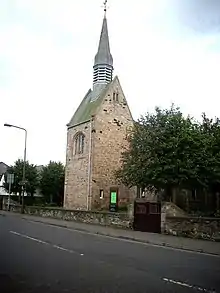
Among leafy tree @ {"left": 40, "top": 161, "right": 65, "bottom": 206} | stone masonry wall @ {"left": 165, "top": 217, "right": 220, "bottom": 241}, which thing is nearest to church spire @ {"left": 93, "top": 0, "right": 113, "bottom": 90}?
leafy tree @ {"left": 40, "top": 161, "right": 65, "bottom": 206}

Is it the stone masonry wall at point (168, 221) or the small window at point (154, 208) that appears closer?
the stone masonry wall at point (168, 221)

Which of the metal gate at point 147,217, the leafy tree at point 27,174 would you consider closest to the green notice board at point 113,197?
the metal gate at point 147,217

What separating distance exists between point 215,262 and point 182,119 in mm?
18312

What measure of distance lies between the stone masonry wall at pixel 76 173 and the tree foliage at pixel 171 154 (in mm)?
15683

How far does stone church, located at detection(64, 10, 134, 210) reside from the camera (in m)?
45.9

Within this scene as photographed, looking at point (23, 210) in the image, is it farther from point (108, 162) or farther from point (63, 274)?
point (63, 274)

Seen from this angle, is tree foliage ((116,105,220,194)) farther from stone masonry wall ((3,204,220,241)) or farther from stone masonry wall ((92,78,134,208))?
stone masonry wall ((92,78,134,208))

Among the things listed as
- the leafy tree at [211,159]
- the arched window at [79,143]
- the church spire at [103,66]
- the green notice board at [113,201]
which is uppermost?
the church spire at [103,66]

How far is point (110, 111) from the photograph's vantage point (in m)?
48.1

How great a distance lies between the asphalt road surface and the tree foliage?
13.9 meters

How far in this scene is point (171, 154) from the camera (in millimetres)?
28281

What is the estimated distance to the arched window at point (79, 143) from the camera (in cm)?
4834

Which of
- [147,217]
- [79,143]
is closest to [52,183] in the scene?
[79,143]

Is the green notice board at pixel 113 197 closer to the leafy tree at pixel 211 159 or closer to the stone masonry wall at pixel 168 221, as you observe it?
the stone masonry wall at pixel 168 221
